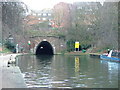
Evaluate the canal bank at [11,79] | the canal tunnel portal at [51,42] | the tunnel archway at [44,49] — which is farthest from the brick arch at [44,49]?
the canal bank at [11,79]

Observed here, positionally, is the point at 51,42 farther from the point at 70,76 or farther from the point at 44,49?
the point at 70,76

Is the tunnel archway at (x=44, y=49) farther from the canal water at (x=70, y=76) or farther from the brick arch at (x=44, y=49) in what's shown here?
the canal water at (x=70, y=76)

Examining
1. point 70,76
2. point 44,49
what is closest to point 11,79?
point 70,76

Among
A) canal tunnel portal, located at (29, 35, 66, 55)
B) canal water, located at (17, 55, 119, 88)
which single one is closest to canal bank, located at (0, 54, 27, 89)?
canal water, located at (17, 55, 119, 88)

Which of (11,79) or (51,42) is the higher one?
(51,42)

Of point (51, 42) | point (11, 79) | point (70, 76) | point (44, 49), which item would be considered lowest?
point (70, 76)

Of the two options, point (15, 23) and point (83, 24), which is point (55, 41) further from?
point (15, 23)

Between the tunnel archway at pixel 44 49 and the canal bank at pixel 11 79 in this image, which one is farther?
the tunnel archway at pixel 44 49

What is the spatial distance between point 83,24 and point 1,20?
106ft

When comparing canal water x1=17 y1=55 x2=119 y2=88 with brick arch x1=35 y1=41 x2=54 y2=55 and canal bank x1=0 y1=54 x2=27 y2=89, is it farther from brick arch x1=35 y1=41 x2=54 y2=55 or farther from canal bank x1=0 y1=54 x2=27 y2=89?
brick arch x1=35 y1=41 x2=54 y2=55

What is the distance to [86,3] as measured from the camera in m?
46.9

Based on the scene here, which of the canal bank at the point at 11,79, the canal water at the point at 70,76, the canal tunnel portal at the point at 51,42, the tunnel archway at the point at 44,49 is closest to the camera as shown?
the canal bank at the point at 11,79

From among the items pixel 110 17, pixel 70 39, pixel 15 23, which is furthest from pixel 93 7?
pixel 15 23

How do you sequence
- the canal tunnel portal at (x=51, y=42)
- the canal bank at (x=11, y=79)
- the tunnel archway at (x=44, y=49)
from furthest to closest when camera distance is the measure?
the tunnel archway at (x=44, y=49) → the canal tunnel portal at (x=51, y=42) → the canal bank at (x=11, y=79)
